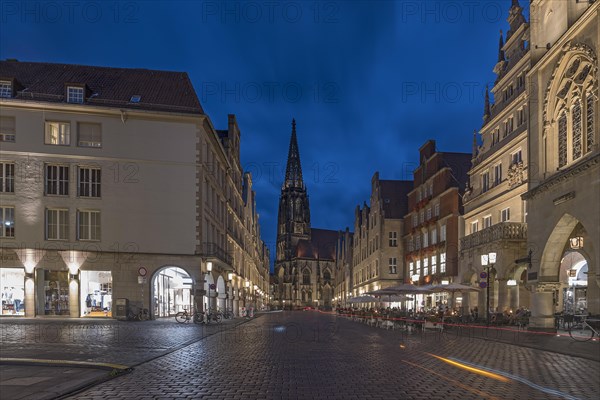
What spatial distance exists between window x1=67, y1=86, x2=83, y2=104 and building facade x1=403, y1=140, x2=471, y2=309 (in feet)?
93.4

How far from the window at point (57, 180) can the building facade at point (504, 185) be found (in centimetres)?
2773

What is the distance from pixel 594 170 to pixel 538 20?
34.4ft

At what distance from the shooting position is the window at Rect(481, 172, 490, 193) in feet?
131

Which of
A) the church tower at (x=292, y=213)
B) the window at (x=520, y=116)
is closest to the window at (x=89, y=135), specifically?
the window at (x=520, y=116)

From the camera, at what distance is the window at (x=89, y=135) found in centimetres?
3672

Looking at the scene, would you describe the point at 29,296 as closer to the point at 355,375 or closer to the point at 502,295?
the point at 355,375

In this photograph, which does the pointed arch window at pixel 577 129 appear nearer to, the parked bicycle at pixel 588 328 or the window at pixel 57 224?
the parked bicycle at pixel 588 328

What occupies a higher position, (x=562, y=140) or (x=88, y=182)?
(x=562, y=140)

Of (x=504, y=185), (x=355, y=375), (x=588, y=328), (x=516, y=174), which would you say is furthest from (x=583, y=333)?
(x=355, y=375)

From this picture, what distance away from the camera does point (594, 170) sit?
2219 cm

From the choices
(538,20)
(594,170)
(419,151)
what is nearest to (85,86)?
(538,20)

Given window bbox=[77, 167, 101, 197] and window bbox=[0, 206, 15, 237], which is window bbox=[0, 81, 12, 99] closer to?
window bbox=[77, 167, 101, 197]

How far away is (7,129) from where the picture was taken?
118ft

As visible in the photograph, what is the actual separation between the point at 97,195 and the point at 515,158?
2776 centimetres
